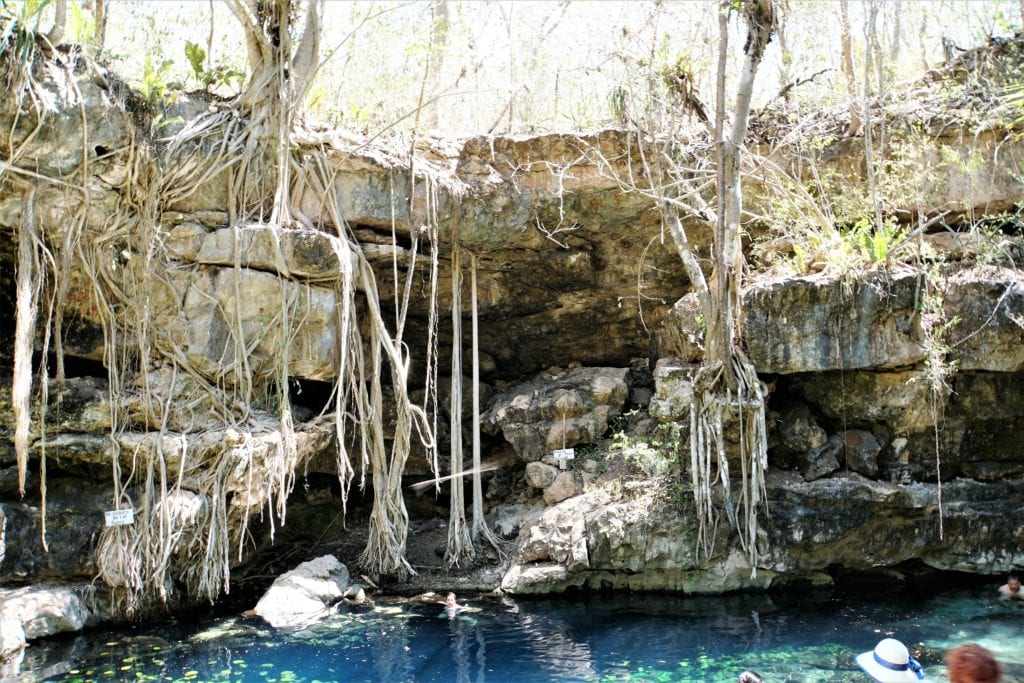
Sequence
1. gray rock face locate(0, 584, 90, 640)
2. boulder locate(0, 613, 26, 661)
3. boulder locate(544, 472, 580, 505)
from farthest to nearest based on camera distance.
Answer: boulder locate(544, 472, 580, 505) → gray rock face locate(0, 584, 90, 640) → boulder locate(0, 613, 26, 661)

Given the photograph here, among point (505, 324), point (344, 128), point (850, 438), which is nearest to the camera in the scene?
point (850, 438)

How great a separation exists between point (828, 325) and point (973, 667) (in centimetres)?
431

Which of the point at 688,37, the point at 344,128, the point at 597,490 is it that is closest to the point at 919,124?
the point at 688,37

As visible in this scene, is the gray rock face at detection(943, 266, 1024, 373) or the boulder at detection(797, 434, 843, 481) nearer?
the gray rock face at detection(943, 266, 1024, 373)

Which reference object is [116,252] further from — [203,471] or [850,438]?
[850,438]

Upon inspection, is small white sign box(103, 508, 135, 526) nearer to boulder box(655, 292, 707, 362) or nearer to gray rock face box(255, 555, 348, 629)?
gray rock face box(255, 555, 348, 629)

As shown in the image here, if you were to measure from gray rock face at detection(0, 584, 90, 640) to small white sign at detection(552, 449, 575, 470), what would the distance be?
3634 millimetres

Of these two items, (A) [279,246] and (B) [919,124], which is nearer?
(A) [279,246]

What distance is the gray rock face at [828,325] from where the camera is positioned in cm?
604

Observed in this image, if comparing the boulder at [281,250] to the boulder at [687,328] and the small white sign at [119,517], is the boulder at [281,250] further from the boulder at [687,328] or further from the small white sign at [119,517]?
the boulder at [687,328]

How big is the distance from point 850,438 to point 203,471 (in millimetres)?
4839

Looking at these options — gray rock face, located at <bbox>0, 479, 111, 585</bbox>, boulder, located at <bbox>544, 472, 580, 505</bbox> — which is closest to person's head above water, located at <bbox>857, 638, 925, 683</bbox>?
boulder, located at <bbox>544, 472, 580, 505</bbox>

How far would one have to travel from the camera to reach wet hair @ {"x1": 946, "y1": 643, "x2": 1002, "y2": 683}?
79.3 inches

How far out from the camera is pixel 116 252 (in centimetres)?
612
